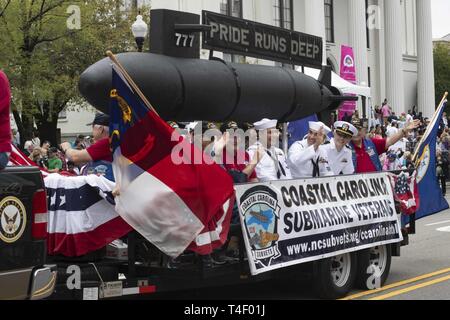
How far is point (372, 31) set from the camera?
46.6 metres

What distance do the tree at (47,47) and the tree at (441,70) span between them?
1579 inches

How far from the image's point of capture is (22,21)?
68.9 ft

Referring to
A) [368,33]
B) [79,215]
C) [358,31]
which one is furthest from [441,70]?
[79,215]

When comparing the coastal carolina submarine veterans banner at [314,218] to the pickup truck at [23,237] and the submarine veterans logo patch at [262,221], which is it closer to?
the submarine veterans logo patch at [262,221]

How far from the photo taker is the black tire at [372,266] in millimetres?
8711

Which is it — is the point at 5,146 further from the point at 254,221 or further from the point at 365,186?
the point at 365,186

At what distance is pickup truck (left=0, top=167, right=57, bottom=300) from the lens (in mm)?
4898

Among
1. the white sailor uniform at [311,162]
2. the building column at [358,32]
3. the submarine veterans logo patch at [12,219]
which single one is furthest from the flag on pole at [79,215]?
the building column at [358,32]

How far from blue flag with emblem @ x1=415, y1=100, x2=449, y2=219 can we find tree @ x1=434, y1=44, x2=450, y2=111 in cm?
5064

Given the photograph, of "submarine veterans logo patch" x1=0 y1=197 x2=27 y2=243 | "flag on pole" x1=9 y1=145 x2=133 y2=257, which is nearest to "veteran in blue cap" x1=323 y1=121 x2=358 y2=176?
"flag on pole" x1=9 y1=145 x2=133 y2=257

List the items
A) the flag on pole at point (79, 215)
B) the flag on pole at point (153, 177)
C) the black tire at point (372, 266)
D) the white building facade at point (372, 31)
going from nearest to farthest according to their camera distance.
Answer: the flag on pole at point (153, 177) < the flag on pole at point (79, 215) < the black tire at point (372, 266) < the white building facade at point (372, 31)

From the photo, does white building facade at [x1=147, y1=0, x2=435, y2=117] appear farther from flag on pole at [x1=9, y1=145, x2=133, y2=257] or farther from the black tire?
flag on pole at [x1=9, y1=145, x2=133, y2=257]

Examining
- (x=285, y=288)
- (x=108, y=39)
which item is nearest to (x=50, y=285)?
(x=285, y=288)

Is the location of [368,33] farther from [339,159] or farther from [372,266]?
[372,266]
